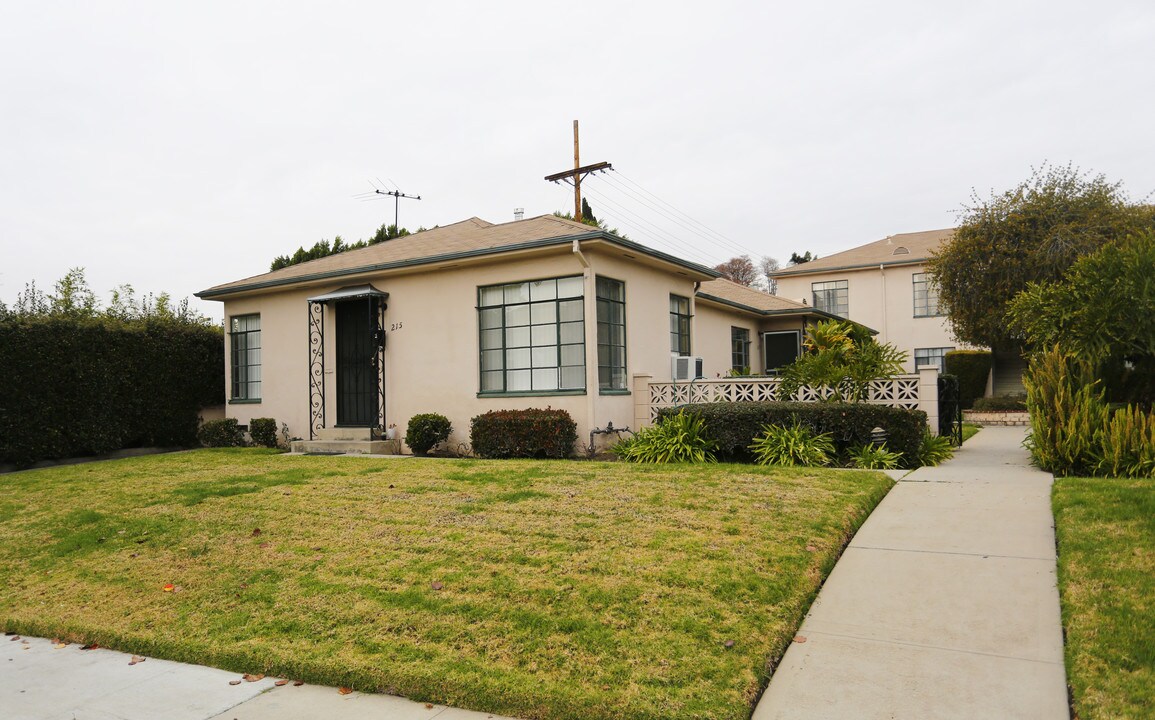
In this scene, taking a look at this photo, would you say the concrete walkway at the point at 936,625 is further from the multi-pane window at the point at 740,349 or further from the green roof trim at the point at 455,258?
the multi-pane window at the point at 740,349

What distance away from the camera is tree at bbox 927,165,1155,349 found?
20.4 metres

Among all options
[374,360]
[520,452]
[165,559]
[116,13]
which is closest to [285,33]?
[116,13]

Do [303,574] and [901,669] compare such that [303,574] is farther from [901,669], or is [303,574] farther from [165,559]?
[901,669]

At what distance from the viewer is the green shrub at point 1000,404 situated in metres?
21.6

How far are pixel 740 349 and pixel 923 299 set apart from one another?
11.9 meters

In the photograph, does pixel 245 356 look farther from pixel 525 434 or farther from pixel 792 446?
pixel 792 446

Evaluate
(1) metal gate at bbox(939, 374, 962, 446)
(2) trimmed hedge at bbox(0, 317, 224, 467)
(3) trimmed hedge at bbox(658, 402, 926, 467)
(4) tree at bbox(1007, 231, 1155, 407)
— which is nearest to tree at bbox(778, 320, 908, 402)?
(3) trimmed hedge at bbox(658, 402, 926, 467)

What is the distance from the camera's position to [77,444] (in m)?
13.6

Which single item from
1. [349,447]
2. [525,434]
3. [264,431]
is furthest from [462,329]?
[264,431]

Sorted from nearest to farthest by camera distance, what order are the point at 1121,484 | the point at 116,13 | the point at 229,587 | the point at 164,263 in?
the point at 229,587
the point at 1121,484
the point at 116,13
the point at 164,263

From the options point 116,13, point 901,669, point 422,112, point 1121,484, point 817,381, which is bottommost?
point 901,669

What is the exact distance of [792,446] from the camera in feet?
33.0

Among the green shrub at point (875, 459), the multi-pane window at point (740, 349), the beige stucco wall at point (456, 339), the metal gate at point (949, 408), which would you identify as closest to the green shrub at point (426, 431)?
the beige stucco wall at point (456, 339)

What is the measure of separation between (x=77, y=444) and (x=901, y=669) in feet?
47.9
